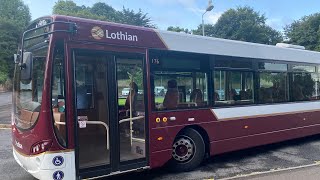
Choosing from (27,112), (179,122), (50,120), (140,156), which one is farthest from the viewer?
(179,122)

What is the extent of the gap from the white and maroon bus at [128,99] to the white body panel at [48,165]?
2cm

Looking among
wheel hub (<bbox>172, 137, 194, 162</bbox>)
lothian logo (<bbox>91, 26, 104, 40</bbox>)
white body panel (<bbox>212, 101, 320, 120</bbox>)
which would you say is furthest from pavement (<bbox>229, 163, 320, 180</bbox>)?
lothian logo (<bbox>91, 26, 104, 40</bbox>)

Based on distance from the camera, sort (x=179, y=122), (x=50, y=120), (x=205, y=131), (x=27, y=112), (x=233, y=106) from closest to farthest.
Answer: (x=50, y=120) → (x=27, y=112) → (x=179, y=122) → (x=205, y=131) → (x=233, y=106)

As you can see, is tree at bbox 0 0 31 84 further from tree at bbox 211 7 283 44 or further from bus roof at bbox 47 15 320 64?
bus roof at bbox 47 15 320 64

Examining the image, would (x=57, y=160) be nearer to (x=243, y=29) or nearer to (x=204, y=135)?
(x=204, y=135)

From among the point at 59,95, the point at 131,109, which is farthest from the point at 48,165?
the point at 131,109

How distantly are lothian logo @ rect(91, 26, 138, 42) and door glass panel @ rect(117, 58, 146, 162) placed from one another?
1.30 feet

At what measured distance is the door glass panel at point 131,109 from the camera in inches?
248

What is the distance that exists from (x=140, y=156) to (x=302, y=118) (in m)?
6.06

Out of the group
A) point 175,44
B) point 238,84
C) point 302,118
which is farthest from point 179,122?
point 302,118

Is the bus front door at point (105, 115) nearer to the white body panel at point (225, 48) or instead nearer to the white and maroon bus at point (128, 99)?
the white and maroon bus at point (128, 99)

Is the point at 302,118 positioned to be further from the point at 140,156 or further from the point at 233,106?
the point at 140,156

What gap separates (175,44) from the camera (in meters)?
7.31

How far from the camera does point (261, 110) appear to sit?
9031 mm
